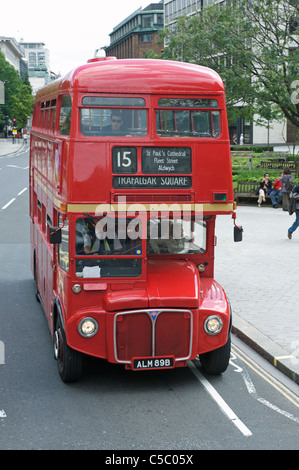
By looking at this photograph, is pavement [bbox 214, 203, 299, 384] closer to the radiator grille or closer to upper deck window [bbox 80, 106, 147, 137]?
the radiator grille

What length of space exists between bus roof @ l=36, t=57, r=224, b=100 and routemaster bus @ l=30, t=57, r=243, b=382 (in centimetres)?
1

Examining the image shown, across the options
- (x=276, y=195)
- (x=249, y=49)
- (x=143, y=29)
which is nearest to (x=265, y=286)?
(x=276, y=195)

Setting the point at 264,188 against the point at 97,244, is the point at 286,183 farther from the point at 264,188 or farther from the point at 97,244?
the point at 97,244

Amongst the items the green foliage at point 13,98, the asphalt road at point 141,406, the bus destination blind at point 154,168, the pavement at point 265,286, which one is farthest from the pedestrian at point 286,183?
the green foliage at point 13,98

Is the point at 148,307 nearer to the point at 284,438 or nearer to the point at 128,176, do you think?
the point at 128,176

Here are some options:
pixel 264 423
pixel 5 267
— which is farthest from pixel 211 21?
pixel 264 423

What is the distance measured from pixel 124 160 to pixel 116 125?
42 cm

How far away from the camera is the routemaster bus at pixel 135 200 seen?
7.77 metres

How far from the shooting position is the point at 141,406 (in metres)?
7.51

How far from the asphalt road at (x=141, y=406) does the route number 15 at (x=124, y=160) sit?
262 cm

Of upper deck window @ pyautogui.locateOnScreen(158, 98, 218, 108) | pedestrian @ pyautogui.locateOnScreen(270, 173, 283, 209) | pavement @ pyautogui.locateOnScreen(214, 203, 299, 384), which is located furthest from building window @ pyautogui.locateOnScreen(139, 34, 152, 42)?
upper deck window @ pyautogui.locateOnScreen(158, 98, 218, 108)

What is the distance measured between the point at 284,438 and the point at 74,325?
2.72m

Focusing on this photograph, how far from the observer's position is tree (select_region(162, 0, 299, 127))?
3086 centimetres

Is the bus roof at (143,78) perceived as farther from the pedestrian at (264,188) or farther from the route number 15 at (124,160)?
the pedestrian at (264,188)
